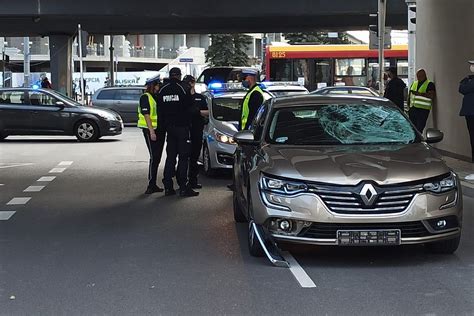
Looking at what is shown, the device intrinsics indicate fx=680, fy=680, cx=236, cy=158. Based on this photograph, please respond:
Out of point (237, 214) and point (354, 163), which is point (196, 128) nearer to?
point (237, 214)

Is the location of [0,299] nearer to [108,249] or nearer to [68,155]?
[108,249]

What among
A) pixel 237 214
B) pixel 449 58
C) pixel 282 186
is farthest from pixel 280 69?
Answer: pixel 282 186

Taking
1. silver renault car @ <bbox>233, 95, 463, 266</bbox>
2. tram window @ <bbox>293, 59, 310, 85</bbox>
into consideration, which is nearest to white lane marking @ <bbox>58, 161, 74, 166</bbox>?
silver renault car @ <bbox>233, 95, 463, 266</bbox>

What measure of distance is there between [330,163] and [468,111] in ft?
19.9

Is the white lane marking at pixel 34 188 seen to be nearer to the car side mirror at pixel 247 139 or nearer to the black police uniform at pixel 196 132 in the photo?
the black police uniform at pixel 196 132

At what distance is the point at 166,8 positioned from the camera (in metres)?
28.5

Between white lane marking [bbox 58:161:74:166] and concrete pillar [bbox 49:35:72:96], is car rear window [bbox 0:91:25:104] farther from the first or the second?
concrete pillar [bbox 49:35:72:96]

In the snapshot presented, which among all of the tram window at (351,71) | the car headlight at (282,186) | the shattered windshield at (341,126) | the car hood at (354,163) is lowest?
the car headlight at (282,186)

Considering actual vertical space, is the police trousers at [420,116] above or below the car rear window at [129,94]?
below

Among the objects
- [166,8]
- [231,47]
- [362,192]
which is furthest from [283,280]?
[231,47]

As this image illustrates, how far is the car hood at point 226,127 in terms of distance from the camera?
12.0 meters

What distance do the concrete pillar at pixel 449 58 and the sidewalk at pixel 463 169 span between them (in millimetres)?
664

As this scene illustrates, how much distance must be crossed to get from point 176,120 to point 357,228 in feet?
15.6

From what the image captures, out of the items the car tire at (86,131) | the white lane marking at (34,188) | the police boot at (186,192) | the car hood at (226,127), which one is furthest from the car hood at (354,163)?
the car tire at (86,131)
